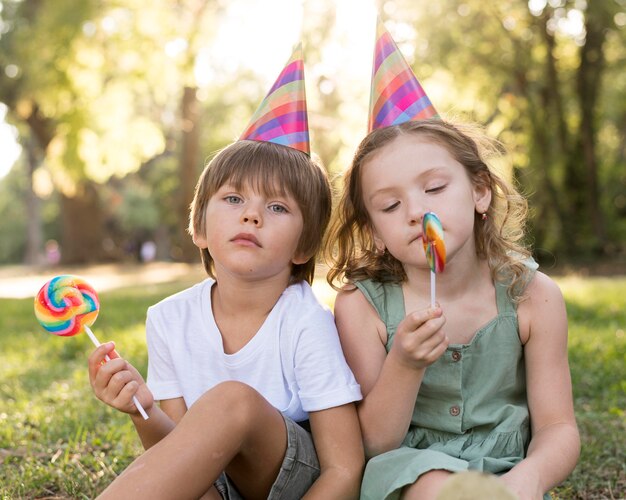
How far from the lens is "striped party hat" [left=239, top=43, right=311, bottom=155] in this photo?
98.3 inches

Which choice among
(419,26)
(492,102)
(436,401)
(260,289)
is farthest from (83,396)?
(492,102)

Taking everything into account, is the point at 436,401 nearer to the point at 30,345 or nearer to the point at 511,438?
the point at 511,438

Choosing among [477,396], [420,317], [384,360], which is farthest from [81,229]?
[420,317]

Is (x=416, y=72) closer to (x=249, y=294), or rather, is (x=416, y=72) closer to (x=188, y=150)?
(x=188, y=150)

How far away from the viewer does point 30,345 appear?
5.84 m

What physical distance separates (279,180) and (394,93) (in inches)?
18.7

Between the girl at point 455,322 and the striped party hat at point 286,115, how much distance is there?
199mm

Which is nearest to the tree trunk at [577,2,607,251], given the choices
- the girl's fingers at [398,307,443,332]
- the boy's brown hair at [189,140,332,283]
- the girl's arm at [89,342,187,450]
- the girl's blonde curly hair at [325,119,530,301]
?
the girl's blonde curly hair at [325,119,530,301]

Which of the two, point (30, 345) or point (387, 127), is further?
point (30, 345)

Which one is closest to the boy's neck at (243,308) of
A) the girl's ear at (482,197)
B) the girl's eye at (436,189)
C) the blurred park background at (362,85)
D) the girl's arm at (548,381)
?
the girl's eye at (436,189)

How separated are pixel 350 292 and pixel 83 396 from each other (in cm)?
204

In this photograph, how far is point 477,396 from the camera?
2.34 metres

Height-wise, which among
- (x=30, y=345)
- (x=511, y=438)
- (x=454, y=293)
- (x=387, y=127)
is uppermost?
(x=387, y=127)

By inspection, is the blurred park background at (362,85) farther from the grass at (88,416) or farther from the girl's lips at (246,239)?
the girl's lips at (246,239)
